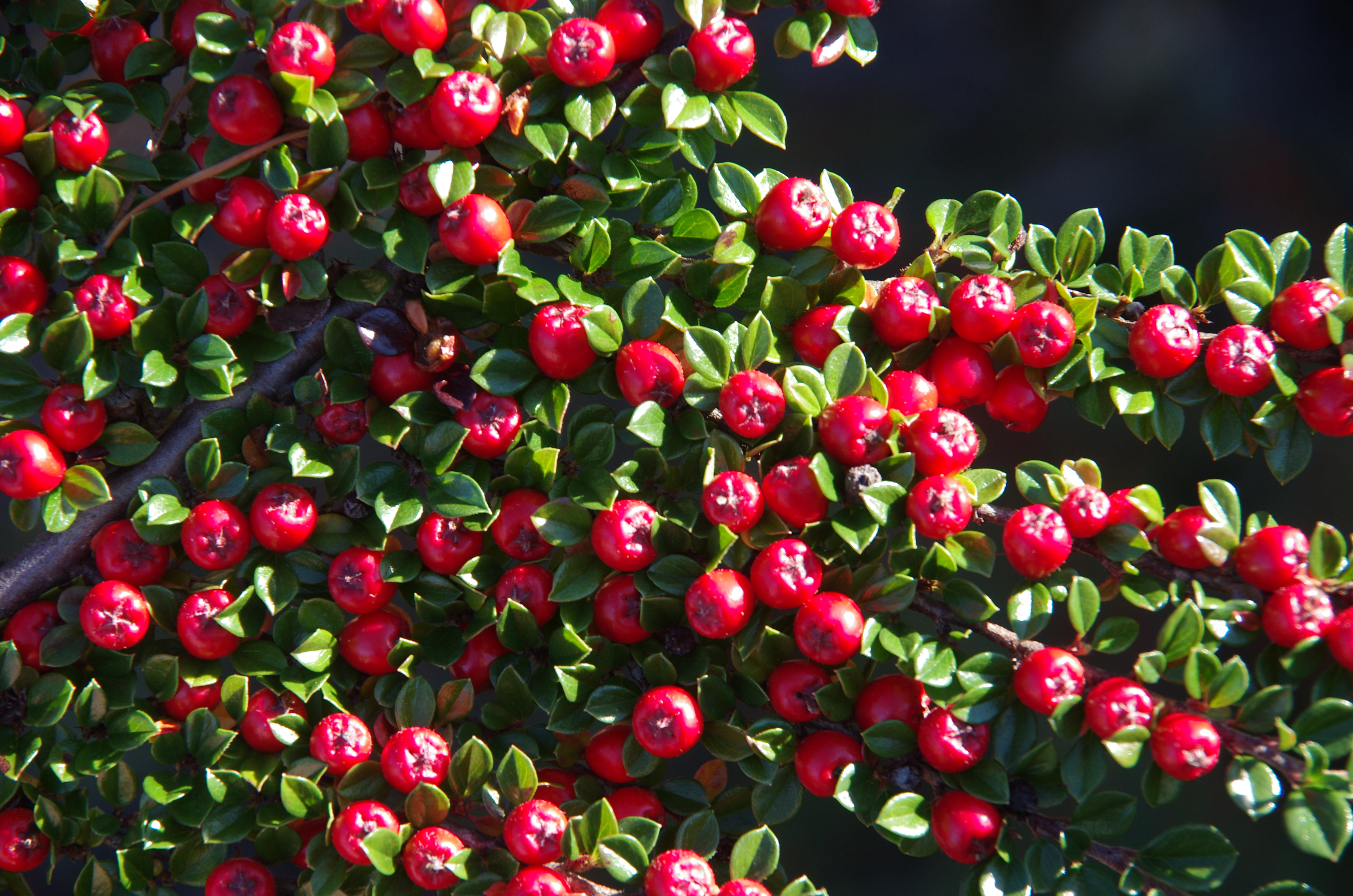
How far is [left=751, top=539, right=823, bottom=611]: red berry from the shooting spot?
929mm

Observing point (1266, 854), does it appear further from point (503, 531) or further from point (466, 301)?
point (466, 301)

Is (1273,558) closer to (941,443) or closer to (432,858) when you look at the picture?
(941,443)

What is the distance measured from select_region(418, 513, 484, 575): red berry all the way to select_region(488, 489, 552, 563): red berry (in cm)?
3

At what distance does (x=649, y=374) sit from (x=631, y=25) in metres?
0.39

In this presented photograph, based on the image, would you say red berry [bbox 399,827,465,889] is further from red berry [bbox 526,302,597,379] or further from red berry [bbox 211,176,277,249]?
red berry [bbox 211,176,277,249]

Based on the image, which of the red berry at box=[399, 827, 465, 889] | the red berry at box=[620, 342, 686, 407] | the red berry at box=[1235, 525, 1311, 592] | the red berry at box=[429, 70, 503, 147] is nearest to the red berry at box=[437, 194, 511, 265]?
the red berry at box=[429, 70, 503, 147]

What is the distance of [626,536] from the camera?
955 mm

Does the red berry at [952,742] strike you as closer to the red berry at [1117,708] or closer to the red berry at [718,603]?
the red berry at [1117,708]

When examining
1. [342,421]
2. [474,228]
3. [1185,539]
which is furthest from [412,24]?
[1185,539]

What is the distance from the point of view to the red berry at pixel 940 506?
3.01 ft

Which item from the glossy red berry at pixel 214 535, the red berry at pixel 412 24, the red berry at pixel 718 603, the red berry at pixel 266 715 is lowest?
the red berry at pixel 266 715

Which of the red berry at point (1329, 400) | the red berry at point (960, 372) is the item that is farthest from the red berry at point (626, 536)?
the red berry at point (1329, 400)

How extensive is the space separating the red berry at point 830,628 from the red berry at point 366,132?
0.68 meters

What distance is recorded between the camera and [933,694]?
36.9 inches
